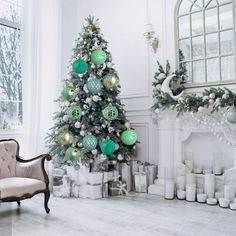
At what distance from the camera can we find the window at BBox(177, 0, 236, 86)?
4055 mm

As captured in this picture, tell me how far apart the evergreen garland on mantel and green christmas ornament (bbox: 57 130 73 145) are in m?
1.34

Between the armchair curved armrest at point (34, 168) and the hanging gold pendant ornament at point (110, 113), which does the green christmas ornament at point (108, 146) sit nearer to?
the hanging gold pendant ornament at point (110, 113)

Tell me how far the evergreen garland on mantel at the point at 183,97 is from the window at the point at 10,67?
2319 mm

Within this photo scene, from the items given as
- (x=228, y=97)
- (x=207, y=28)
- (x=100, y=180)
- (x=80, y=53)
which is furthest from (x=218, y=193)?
(x=80, y=53)

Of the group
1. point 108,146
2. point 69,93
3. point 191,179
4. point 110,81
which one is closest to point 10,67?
point 69,93

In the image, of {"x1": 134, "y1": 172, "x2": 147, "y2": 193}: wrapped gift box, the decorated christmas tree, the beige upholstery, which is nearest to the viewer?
the beige upholstery

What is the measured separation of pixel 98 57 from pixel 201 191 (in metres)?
2.43

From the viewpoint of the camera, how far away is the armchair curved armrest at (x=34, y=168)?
3610mm

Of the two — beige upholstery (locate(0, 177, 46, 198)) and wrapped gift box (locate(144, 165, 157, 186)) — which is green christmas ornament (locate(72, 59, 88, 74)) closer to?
beige upholstery (locate(0, 177, 46, 198))

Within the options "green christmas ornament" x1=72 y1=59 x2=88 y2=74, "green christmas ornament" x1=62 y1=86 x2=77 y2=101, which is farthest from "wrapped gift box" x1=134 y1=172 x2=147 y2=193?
"green christmas ornament" x1=72 y1=59 x2=88 y2=74

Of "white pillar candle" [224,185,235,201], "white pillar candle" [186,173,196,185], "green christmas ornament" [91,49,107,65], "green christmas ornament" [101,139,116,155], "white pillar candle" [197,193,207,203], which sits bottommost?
"white pillar candle" [197,193,207,203]

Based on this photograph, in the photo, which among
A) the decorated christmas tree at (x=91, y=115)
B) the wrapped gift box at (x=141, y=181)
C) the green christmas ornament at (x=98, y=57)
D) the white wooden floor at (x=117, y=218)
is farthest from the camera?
the wrapped gift box at (x=141, y=181)

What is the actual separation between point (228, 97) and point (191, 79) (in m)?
0.88

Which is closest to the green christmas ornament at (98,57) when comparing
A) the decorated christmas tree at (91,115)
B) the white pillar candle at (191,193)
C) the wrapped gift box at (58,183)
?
the decorated christmas tree at (91,115)
